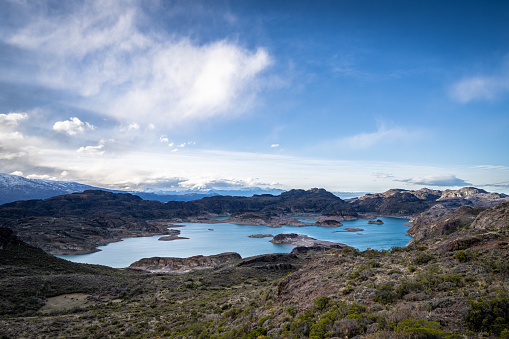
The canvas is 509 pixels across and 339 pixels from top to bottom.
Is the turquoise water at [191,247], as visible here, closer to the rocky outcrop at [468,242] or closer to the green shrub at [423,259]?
the green shrub at [423,259]

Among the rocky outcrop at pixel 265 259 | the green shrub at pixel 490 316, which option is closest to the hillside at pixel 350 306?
the green shrub at pixel 490 316

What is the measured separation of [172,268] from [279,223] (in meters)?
112

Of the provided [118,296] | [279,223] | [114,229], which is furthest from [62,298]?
[279,223]

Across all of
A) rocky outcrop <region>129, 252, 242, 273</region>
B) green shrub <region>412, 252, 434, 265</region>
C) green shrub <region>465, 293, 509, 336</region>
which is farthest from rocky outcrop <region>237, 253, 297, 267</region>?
green shrub <region>465, 293, 509, 336</region>

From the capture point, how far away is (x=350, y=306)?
10359 millimetres

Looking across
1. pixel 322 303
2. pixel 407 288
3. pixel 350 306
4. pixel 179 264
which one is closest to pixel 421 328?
pixel 350 306

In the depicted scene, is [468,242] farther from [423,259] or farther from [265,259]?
[265,259]

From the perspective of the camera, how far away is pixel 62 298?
28.3m

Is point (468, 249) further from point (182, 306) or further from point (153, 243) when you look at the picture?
point (153, 243)

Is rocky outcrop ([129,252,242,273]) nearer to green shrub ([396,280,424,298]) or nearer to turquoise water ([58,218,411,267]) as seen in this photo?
turquoise water ([58,218,411,267])

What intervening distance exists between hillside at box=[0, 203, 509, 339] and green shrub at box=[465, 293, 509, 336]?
2 cm

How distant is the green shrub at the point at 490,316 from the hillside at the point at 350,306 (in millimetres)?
23

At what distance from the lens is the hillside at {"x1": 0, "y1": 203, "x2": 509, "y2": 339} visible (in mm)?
7867

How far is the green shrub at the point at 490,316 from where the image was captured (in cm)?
701
